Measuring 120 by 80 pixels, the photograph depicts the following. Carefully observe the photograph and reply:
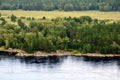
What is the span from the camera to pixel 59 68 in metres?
126

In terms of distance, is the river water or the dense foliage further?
the dense foliage

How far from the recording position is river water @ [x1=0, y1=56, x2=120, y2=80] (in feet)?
384

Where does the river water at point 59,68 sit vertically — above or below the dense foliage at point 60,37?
below

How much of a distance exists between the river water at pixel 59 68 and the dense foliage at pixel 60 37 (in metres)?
6.92

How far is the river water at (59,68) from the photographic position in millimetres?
117188

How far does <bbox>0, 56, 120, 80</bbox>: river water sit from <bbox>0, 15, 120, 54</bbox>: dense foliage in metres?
6.92

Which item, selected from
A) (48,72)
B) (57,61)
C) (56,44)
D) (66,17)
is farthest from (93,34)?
(66,17)

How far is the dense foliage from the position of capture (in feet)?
472

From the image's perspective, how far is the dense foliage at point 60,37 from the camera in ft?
472

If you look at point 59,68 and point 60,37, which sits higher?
point 60,37

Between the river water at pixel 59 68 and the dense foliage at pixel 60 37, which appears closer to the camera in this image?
the river water at pixel 59 68

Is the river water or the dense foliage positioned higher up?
the dense foliage

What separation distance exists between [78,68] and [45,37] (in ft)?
90.1

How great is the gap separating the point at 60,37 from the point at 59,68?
97.3ft
